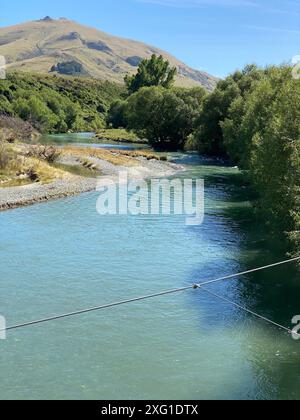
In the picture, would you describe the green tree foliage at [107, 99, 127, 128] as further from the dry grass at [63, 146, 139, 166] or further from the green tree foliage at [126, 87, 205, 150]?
the dry grass at [63, 146, 139, 166]

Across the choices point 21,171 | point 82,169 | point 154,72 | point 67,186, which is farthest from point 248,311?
point 154,72

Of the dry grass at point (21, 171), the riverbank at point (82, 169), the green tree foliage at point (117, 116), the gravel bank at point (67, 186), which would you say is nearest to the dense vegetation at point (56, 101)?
the green tree foliage at point (117, 116)

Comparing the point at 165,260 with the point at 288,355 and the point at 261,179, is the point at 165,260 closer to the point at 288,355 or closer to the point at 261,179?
the point at 261,179

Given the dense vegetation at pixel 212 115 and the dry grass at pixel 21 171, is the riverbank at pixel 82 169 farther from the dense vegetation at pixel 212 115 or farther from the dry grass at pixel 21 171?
Result: the dense vegetation at pixel 212 115

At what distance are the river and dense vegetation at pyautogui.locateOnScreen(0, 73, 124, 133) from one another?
221 feet

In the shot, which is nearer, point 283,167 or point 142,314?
point 142,314

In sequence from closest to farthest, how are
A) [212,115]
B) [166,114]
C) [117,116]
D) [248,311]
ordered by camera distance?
[248,311] → [212,115] → [166,114] → [117,116]

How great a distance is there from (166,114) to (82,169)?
3130cm

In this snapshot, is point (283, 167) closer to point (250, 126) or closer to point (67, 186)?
point (250, 126)

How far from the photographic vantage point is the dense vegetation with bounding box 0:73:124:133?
115938 mm

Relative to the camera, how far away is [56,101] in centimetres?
13325

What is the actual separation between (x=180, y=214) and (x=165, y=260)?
34.2 ft

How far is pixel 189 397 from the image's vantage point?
41.2 feet
